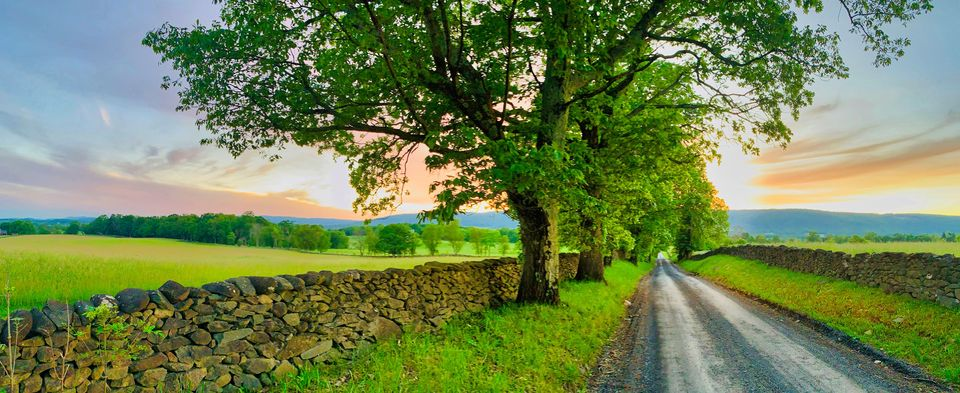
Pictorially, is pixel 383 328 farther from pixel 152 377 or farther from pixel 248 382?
pixel 152 377

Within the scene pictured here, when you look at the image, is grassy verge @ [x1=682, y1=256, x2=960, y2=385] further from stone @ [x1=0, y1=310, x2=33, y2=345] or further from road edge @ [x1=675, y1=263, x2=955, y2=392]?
stone @ [x1=0, y1=310, x2=33, y2=345]

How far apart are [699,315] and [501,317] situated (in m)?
7.72

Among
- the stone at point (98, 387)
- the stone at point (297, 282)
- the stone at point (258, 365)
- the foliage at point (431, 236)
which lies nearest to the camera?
the stone at point (98, 387)

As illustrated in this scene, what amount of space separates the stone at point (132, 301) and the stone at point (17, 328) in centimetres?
84

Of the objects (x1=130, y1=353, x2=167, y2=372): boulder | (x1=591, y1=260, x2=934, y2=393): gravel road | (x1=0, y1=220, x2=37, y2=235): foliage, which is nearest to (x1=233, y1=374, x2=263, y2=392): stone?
(x1=130, y1=353, x2=167, y2=372): boulder

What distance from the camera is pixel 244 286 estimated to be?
6855 millimetres

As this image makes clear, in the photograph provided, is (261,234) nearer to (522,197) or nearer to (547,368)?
(522,197)

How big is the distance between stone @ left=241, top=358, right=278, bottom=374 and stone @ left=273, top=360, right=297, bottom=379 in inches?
3.4

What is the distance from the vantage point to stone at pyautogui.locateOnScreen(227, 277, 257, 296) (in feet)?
22.3

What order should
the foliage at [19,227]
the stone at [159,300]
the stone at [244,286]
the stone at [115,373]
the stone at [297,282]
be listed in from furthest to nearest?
the foliage at [19,227] < the stone at [297,282] < the stone at [244,286] < the stone at [159,300] < the stone at [115,373]

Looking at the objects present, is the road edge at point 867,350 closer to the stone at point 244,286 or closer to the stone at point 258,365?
the stone at point 258,365

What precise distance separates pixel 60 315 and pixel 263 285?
248cm

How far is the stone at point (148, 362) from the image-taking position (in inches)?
212

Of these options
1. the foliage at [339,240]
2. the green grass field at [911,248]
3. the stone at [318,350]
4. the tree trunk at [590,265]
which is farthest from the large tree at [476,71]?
the foliage at [339,240]
